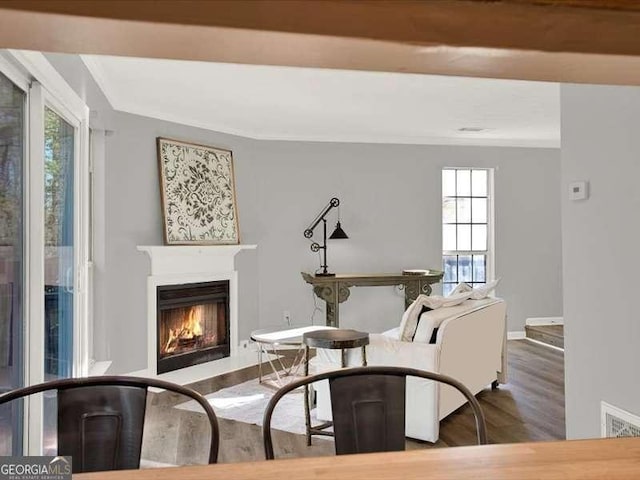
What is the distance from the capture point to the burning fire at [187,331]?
204 inches

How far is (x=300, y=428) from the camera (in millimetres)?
3658

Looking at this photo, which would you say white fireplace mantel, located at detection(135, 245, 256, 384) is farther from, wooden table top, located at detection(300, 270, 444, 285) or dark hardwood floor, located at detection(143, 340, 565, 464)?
wooden table top, located at detection(300, 270, 444, 285)

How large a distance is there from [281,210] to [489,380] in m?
3.00

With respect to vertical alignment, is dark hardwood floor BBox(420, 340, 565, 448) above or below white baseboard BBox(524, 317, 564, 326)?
below

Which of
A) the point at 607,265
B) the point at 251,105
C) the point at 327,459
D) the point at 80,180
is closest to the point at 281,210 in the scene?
the point at 251,105

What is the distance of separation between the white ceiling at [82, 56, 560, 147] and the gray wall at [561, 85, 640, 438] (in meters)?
1.35

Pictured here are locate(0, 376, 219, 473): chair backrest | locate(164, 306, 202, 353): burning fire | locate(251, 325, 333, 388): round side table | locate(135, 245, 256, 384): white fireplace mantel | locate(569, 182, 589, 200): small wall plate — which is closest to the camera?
locate(0, 376, 219, 473): chair backrest

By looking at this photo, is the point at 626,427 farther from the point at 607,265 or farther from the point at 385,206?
the point at 385,206

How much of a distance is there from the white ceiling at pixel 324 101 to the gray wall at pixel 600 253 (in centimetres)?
135

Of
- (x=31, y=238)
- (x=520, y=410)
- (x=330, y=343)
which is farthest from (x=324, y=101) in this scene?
(x=520, y=410)

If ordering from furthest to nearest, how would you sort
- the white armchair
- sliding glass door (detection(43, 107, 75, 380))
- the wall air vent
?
the white armchair < sliding glass door (detection(43, 107, 75, 380)) < the wall air vent

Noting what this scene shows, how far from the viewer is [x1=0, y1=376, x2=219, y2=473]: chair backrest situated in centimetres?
128

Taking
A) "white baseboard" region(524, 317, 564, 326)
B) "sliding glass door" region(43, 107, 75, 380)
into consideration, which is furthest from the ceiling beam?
"white baseboard" region(524, 317, 564, 326)

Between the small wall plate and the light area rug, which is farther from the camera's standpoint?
the light area rug
